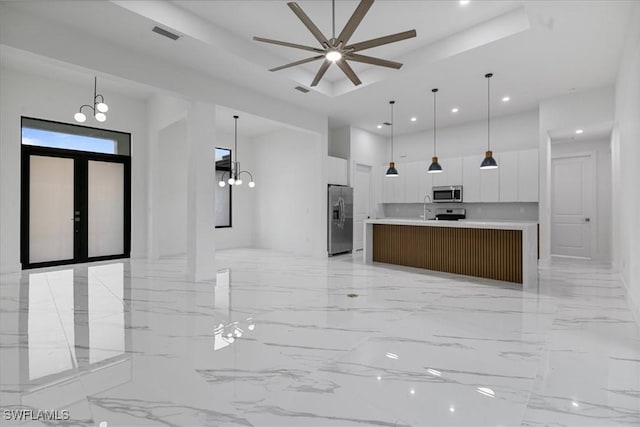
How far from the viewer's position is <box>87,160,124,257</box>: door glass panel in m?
6.75

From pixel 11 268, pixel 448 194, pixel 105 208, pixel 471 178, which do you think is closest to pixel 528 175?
pixel 471 178

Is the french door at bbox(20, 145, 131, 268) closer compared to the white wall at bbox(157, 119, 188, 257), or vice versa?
the french door at bbox(20, 145, 131, 268)

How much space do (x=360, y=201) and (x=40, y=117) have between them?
6.81m

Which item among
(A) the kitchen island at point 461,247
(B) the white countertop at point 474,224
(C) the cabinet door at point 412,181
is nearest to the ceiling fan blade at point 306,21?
(B) the white countertop at point 474,224

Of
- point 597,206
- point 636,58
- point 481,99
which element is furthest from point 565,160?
point 636,58

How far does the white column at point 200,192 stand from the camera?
5027 mm

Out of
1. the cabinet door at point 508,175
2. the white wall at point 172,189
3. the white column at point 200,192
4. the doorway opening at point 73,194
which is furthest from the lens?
the white wall at point 172,189

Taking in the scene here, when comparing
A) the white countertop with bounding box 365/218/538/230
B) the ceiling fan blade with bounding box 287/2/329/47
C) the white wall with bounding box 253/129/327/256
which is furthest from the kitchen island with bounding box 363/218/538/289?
the ceiling fan blade with bounding box 287/2/329/47

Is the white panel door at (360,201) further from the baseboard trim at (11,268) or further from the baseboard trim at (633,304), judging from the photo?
the baseboard trim at (11,268)

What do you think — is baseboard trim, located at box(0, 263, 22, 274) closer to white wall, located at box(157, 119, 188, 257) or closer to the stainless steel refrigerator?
white wall, located at box(157, 119, 188, 257)

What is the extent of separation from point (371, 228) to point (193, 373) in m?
4.98

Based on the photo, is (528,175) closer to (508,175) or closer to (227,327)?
(508,175)

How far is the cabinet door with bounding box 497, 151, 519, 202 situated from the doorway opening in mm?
8107

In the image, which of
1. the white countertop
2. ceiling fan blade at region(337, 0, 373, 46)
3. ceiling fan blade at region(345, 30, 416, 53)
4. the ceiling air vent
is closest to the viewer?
ceiling fan blade at region(337, 0, 373, 46)
